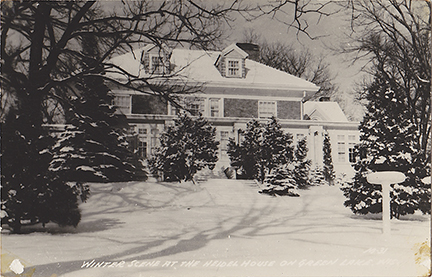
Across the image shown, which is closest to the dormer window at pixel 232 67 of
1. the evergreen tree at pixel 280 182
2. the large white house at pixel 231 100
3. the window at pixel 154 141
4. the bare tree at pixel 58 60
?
the large white house at pixel 231 100

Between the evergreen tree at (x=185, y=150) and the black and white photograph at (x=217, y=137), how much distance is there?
0.01 m

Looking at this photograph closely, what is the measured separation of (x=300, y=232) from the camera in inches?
111

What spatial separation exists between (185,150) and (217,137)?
0.94 ft

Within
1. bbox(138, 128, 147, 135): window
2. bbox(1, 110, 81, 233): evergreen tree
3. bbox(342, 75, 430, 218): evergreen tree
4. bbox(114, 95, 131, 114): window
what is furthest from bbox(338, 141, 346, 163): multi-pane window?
bbox(1, 110, 81, 233): evergreen tree

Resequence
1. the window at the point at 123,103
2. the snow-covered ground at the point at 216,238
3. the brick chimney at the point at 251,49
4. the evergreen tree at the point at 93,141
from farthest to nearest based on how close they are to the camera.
Result: the brick chimney at the point at 251,49
the window at the point at 123,103
the evergreen tree at the point at 93,141
the snow-covered ground at the point at 216,238

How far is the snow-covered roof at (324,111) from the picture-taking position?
3135 millimetres

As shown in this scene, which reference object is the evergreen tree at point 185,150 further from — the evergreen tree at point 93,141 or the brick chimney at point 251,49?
the brick chimney at point 251,49

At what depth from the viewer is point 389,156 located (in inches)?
123

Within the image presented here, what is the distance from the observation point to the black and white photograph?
2697mm

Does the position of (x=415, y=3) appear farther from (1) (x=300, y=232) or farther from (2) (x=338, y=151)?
(1) (x=300, y=232)

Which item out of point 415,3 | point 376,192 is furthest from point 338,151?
point 415,3

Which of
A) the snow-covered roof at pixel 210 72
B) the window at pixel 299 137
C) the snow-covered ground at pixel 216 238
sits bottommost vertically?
the snow-covered ground at pixel 216 238

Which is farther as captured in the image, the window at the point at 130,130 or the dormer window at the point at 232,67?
the dormer window at the point at 232,67

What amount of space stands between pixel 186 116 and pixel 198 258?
114 centimetres
